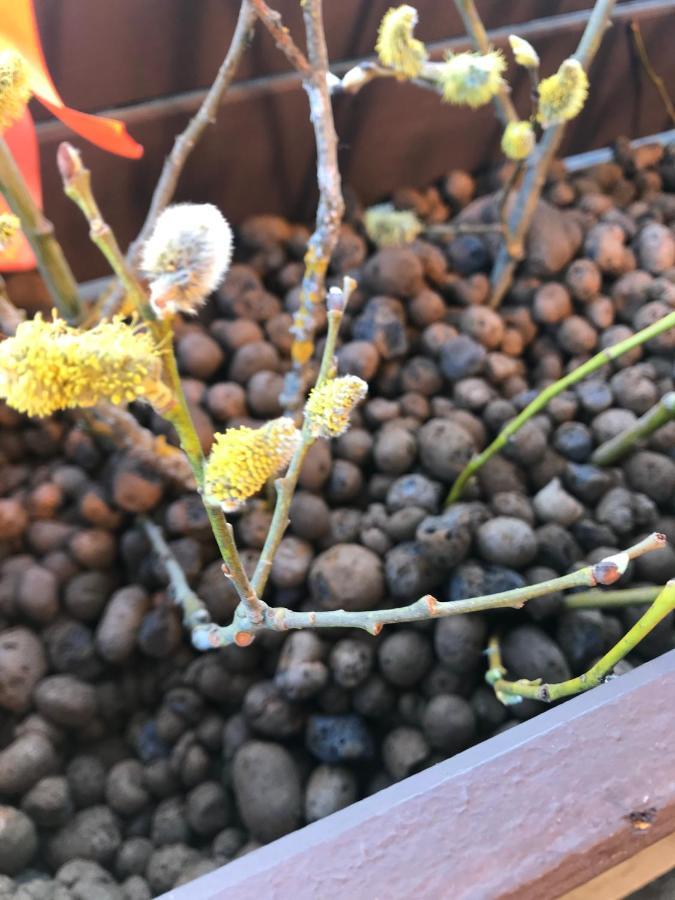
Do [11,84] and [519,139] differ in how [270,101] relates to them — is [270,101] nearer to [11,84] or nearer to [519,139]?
[519,139]

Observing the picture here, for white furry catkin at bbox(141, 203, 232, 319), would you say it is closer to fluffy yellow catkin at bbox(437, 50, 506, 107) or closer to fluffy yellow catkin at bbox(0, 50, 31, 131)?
fluffy yellow catkin at bbox(0, 50, 31, 131)

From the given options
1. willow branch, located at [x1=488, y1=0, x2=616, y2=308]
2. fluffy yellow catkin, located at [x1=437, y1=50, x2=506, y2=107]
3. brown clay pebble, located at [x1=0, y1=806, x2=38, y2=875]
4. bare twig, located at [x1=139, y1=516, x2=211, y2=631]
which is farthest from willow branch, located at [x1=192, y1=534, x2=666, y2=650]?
willow branch, located at [x1=488, y1=0, x2=616, y2=308]

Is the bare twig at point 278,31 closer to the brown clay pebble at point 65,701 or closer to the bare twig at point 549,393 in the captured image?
the bare twig at point 549,393

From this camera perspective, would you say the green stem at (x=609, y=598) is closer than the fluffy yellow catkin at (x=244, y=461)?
No

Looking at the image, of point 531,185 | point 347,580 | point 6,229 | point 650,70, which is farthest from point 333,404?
point 650,70

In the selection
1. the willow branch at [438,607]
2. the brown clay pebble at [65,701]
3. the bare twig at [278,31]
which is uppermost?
the bare twig at [278,31]

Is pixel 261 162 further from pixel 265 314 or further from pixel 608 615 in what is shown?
pixel 608 615

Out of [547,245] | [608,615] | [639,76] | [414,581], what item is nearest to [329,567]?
[414,581]

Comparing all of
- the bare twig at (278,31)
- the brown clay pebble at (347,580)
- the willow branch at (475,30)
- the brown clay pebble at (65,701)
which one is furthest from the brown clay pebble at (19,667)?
the willow branch at (475,30)
